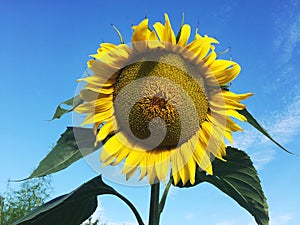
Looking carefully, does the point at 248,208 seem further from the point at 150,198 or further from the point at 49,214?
the point at 49,214

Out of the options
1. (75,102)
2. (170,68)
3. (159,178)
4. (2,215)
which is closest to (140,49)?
(170,68)

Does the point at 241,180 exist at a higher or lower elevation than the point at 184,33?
lower

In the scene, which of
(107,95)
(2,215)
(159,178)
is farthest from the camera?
(2,215)

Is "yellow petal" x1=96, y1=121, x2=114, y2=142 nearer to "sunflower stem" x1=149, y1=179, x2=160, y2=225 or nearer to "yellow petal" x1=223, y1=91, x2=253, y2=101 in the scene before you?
"sunflower stem" x1=149, y1=179, x2=160, y2=225

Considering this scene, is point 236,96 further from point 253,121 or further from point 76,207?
point 76,207

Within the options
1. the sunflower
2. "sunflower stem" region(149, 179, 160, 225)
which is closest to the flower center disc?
the sunflower

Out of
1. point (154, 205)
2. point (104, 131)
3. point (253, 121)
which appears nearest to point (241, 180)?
point (253, 121)
